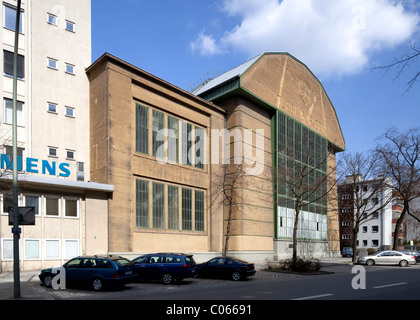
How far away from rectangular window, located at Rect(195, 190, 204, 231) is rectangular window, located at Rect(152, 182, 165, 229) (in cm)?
408

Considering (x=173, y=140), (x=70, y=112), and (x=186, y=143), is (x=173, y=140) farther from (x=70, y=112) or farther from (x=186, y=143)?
(x=70, y=112)

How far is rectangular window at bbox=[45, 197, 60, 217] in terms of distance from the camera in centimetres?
2542

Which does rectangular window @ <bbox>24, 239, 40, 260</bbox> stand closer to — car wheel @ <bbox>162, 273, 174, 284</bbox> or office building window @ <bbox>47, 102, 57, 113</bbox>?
office building window @ <bbox>47, 102, 57, 113</bbox>

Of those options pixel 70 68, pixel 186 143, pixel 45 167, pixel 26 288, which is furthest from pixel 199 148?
pixel 26 288

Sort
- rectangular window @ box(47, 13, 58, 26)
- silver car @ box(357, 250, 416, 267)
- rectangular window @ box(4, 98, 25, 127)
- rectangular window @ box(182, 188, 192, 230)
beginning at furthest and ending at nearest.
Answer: silver car @ box(357, 250, 416, 267) → rectangular window @ box(182, 188, 192, 230) → rectangular window @ box(47, 13, 58, 26) → rectangular window @ box(4, 98, 25, 127)

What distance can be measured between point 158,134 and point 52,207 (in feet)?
32.7

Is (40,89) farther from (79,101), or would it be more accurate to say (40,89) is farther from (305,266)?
(305,266)

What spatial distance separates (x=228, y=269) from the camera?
891 inches

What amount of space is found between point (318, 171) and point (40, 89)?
33879mm

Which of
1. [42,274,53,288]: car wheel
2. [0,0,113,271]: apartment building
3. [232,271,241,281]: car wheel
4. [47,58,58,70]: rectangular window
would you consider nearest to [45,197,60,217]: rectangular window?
[0,0,113,271]: apartment building

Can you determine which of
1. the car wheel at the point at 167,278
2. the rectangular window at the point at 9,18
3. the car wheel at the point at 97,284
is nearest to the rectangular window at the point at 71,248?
the car wheel at the point at 167,278

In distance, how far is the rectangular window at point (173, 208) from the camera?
3253 cm

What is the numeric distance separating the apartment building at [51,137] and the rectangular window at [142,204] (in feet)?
9.72
